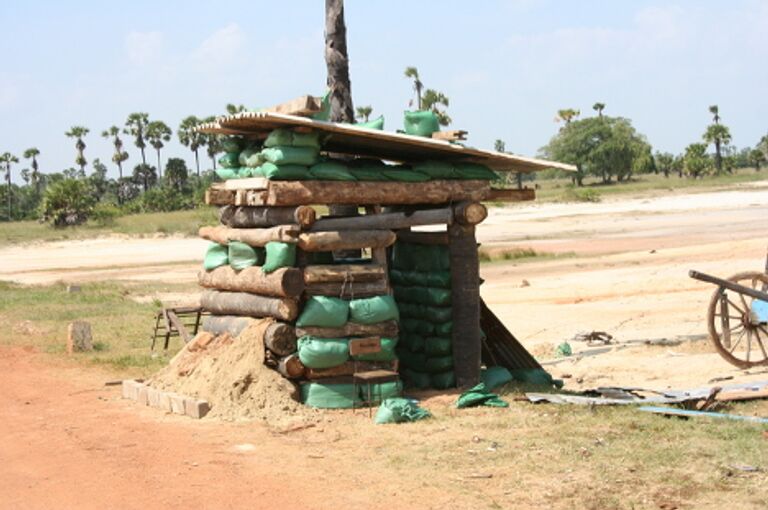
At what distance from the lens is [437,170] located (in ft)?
38.6

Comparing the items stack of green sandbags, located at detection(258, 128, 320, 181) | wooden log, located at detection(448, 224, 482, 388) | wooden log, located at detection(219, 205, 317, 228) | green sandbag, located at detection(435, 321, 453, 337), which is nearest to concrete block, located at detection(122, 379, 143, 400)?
wooden log, located at detection(219, 205, 317, 228)

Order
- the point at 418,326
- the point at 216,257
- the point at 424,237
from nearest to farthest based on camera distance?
the point at 418,326 → the point at 424,237 → the point at 216,257

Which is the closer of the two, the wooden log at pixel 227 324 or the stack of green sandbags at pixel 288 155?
the stack of green sandbags at pixel 288 155

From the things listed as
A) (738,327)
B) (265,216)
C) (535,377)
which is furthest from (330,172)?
(738,327)

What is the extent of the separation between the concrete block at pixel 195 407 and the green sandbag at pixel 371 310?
67.5 inches

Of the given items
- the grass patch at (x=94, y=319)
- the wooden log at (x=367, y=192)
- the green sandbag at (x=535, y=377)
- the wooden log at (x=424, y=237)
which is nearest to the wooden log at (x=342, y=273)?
the wooden log at (x=367, y=192)

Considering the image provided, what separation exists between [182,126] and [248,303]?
68.5m

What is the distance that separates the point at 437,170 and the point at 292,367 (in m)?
2.77

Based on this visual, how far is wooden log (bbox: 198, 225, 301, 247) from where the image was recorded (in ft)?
35.1

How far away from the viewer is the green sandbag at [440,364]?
11.8 metres

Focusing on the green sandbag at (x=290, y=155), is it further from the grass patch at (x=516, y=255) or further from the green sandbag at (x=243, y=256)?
the grass patch at (x=516, y=255)

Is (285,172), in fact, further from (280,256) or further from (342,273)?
(342,273)

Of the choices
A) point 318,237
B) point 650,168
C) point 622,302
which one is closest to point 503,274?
point 622,302

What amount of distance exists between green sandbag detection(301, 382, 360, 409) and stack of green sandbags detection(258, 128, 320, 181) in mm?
2137
